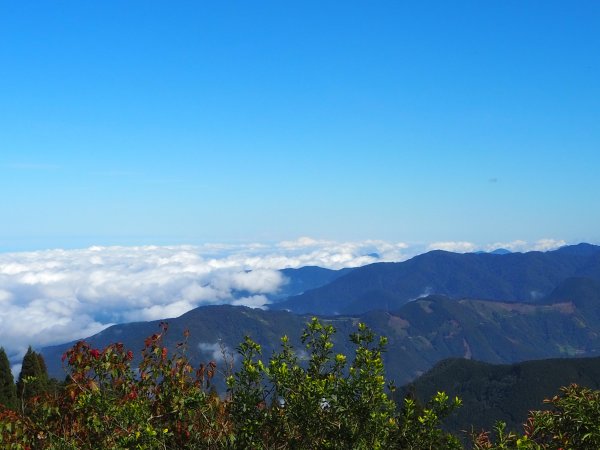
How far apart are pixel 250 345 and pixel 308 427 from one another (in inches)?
104

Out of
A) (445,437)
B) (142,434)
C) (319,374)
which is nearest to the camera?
(142,434)

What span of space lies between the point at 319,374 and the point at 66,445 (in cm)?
628

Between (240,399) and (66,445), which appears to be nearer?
(66,445)

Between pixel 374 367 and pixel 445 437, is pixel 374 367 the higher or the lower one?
the higher one

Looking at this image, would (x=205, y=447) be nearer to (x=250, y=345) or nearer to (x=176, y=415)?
(x=176, y=415)

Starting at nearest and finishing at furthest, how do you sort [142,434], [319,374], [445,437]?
[142,434], [445,437], [319,374]

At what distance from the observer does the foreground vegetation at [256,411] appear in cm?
1266

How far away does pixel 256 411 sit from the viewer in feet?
44.1

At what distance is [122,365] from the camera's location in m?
14.2

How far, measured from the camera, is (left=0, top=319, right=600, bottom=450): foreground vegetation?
12664mm

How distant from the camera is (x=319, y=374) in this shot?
14148 millimetres

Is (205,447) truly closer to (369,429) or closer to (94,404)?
(94,404)

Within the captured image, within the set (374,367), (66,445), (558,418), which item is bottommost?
(558,418)

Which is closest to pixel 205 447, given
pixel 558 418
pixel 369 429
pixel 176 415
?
pixel 176 415
